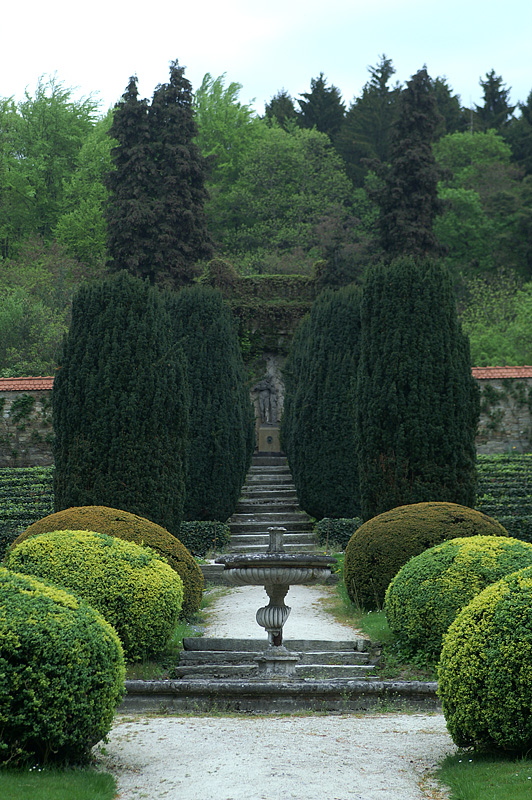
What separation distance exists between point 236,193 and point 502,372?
24662 millimetres

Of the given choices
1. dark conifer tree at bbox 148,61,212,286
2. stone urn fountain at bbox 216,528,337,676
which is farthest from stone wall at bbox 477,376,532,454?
stone urn fountain at bbox 216,528,337,676

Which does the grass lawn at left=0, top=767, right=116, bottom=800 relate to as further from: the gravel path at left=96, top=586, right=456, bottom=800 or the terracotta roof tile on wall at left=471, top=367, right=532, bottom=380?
the terracotta roof tile on wall at left=471, top=367, right=532, bottom=380

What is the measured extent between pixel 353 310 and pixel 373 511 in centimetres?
595

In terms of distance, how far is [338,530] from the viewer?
51.5 feet

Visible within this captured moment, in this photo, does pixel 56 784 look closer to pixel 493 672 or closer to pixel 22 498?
pixel 493 672

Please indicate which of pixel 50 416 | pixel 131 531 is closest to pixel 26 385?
pixel 50 416

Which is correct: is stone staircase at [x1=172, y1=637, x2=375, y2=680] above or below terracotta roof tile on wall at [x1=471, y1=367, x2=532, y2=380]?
below

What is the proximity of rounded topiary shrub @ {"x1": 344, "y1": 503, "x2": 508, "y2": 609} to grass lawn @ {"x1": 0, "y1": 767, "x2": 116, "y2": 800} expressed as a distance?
608cm

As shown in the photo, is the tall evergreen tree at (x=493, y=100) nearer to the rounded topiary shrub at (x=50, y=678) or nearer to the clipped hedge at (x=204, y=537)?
the clipped hedge at (x=204, y=537)

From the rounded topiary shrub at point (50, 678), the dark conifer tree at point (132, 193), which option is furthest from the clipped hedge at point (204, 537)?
the dark conifer tree at point (132, 193)

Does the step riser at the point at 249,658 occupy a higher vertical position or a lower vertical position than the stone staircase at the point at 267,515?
lower

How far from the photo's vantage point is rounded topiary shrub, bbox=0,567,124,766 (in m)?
4.83

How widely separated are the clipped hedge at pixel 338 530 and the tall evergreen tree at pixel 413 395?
2.17 meters

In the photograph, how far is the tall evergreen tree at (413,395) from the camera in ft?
43.8
